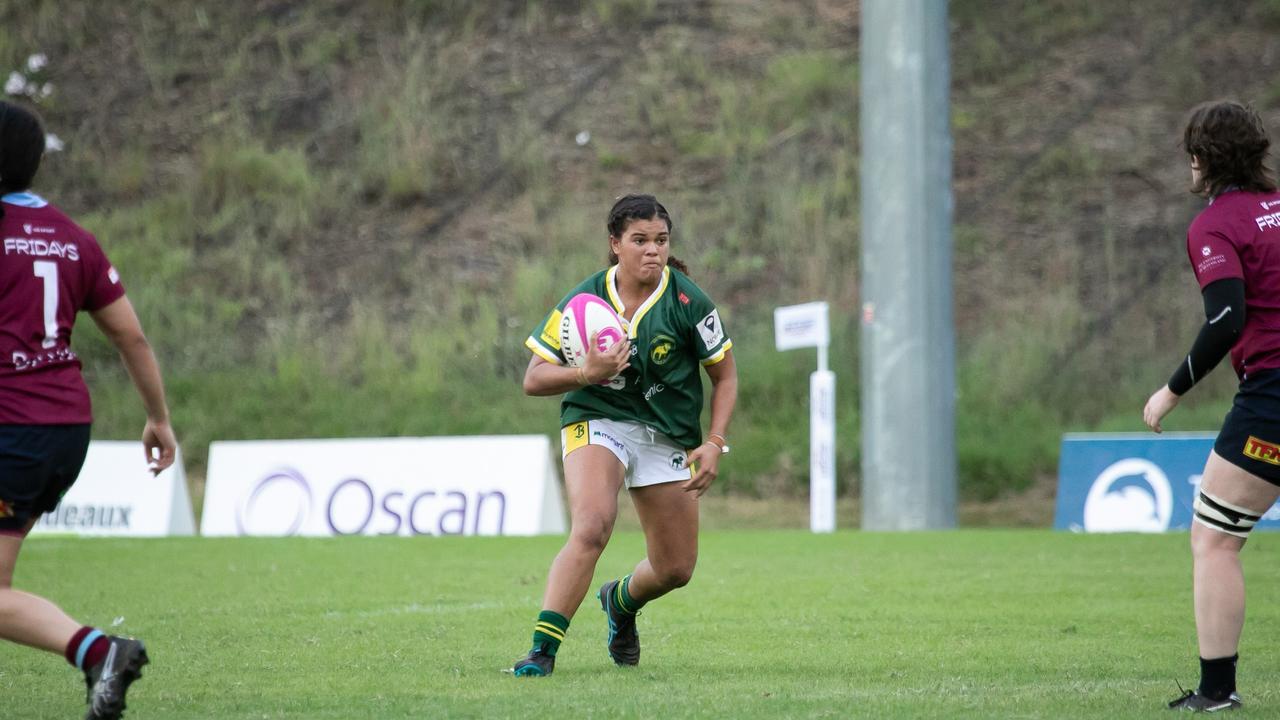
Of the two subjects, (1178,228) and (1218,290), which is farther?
(1178,228)

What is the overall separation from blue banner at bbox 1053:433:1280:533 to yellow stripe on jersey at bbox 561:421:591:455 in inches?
439

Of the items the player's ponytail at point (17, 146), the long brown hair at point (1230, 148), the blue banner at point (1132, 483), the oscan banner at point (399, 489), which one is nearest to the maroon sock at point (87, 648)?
the player's ponytail at point (17, 146)

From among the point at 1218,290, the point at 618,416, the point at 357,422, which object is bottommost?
the point at 357,422

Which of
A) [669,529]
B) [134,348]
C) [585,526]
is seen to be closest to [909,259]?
[669,529]

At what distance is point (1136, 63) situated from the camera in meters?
33.8

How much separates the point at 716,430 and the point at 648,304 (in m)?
0.64

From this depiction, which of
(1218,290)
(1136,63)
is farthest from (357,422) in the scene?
(1218,290)

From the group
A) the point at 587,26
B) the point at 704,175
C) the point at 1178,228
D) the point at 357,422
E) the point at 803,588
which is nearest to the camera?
the point at 803,588

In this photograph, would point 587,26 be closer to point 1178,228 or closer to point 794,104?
point 794,104

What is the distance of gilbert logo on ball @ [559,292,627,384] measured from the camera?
6.59 meters

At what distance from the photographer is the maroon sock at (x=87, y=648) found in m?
4.94

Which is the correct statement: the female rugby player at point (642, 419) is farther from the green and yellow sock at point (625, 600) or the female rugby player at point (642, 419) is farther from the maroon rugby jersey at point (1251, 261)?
the maroon rugby jersey at point (1251, 261)

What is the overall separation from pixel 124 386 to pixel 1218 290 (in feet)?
82.9

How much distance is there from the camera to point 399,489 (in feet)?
59.9
